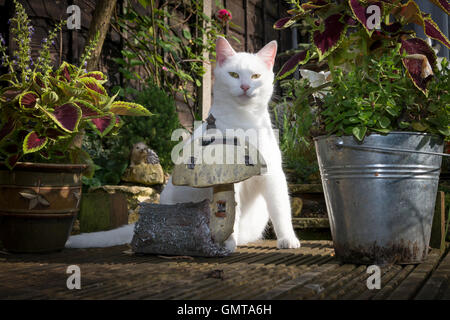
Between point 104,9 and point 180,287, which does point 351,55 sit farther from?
point 104,9

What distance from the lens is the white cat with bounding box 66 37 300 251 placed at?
2.11 meters

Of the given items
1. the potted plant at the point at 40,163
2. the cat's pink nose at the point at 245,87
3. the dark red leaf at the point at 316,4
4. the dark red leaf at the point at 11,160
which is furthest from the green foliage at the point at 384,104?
the dark red leaf at the point at 11,160

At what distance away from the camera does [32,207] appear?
6.23ft

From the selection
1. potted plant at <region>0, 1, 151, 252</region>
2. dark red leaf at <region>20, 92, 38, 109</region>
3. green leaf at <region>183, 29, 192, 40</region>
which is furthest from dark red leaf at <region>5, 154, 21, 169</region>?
green leaf at <region>183, 29, 192, 40</region>

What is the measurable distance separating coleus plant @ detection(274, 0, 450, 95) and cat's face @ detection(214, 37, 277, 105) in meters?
0.47

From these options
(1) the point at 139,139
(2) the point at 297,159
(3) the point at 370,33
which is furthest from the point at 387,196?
(1) the point at 139,139

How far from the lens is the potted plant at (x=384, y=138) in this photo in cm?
155

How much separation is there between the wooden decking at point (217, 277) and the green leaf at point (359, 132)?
0.48 meters

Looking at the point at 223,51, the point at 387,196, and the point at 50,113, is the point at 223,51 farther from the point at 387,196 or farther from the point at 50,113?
the point at 387,196

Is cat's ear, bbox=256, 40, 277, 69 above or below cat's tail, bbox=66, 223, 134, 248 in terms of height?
above

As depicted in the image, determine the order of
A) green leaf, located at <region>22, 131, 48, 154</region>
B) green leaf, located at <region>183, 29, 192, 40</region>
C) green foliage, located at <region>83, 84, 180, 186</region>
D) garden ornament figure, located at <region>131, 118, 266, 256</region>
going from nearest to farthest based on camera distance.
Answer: garden ornament figure, located at <region>131, 118, 266, 256</region>
green leaf, located at <region>22, 131, 48, 154</region>
green foliage, located at <region>83, 84, 180, 186</region>
green leaf, located at <region>183, 29, 192, 40</region>

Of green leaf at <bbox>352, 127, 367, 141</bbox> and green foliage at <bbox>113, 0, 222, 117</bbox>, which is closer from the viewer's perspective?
green leaf at <bbox>352, 127, 367, 141</bbox>

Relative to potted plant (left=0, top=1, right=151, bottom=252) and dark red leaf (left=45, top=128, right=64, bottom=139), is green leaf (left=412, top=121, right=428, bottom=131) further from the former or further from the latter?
dark red leaf (left=45, top=128, right=64, bottom=139)

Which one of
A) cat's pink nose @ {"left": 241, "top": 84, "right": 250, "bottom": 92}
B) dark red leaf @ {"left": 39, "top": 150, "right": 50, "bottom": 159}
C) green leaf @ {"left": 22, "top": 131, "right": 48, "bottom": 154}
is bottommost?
dark red leaf @ {"left": 39, "top": 150, "right": 50, "bottom": 159}
